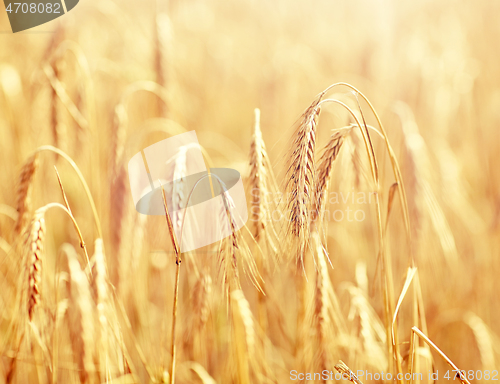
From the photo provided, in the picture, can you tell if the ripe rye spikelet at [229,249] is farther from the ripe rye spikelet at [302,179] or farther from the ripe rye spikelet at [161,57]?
the ripe rye spikelet at [161,57]

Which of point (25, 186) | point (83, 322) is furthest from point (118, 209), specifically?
point (83, 322)

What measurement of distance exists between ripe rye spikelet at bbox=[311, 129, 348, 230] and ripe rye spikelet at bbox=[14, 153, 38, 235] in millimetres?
562

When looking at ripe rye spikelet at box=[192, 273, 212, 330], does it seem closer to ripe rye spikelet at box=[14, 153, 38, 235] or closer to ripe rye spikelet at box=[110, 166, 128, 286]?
ripe rye spikelet at box=[110, 166, 128, 286]

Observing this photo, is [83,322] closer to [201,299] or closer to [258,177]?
[201,299]

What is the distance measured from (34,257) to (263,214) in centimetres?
39

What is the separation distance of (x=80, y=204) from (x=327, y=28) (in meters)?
2.17

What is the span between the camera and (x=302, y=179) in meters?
0.48

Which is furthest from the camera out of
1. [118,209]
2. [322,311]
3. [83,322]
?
[118,209]

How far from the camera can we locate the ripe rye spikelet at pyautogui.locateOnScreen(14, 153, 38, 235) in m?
0.61

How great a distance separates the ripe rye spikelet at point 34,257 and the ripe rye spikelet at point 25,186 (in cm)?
15

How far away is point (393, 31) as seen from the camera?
5.47 feet

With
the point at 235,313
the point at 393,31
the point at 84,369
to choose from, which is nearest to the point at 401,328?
the point at 235,313

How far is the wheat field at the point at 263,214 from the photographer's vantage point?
53cm

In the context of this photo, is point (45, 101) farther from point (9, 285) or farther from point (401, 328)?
point (401, 328)
